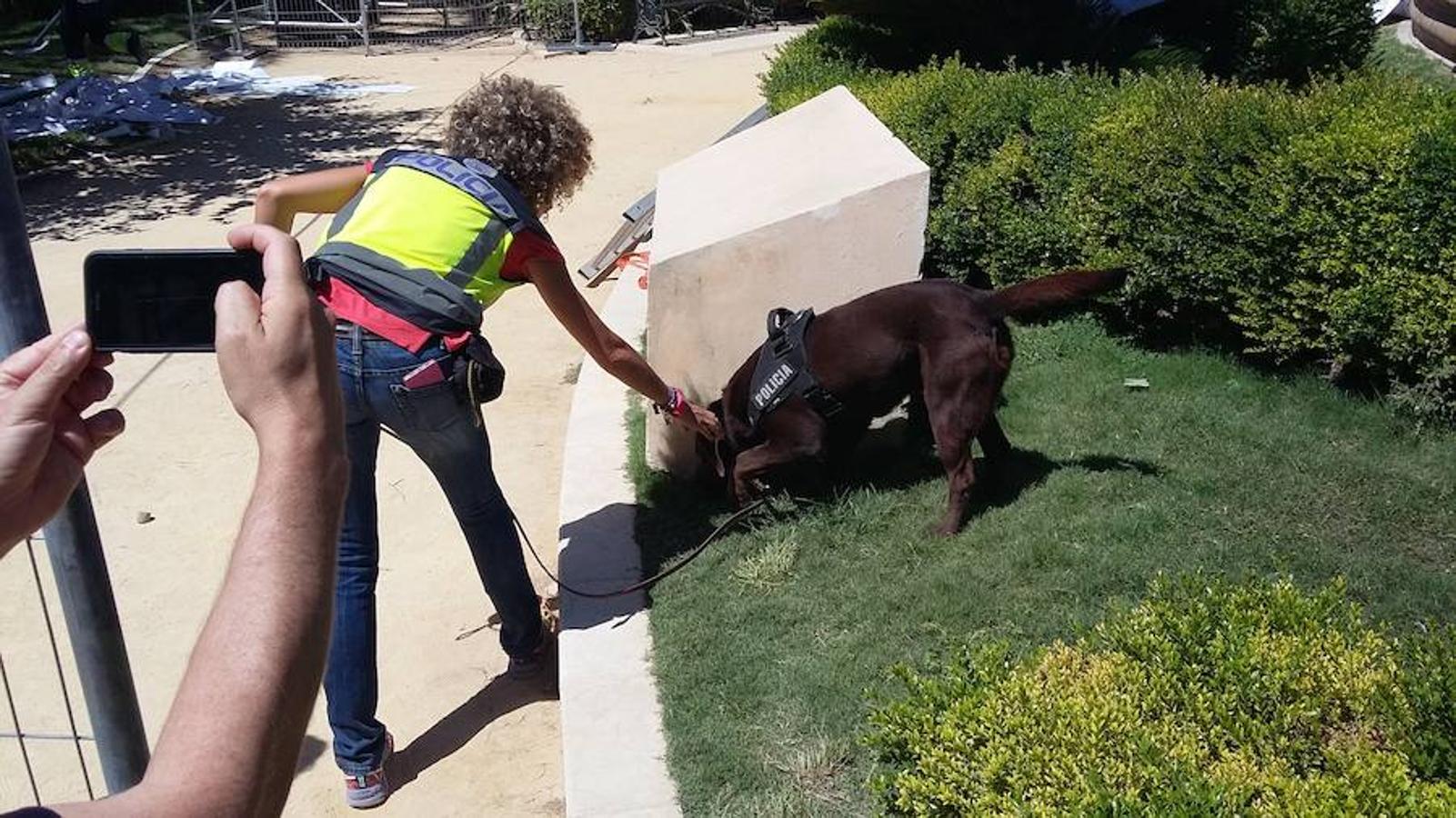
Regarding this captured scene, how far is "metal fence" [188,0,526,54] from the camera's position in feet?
70.8

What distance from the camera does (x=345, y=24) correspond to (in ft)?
69.1

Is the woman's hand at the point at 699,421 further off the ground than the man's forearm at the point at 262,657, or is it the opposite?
the man's forearm at the point at 262,657

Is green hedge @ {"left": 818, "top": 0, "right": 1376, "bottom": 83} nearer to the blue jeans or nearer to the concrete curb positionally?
the concrete curb

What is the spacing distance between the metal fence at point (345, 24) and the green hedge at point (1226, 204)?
16359 mm

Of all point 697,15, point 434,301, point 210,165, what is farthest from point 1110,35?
point 697,15

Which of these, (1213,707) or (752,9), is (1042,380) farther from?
(752,9)

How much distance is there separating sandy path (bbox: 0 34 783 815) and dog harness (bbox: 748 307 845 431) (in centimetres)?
127

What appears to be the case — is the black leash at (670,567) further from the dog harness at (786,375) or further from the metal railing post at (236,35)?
the metal railing post at (236,35)

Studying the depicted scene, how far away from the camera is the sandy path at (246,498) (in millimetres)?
4332

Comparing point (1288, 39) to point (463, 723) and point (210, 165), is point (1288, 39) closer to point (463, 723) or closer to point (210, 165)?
point (463, 723)

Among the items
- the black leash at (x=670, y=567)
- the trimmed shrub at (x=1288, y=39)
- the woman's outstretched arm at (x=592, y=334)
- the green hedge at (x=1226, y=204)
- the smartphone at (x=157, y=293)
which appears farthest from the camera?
the trimmed shrub at (x=1288, y=39)

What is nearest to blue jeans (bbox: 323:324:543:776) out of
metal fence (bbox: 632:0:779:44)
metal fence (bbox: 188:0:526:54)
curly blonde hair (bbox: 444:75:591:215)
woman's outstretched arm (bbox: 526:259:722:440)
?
woman's outstretched arm (bbox: 526:259:722:440)

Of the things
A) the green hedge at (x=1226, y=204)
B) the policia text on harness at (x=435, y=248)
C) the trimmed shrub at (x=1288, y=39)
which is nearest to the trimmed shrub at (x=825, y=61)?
the green hedge at (x=1226, y=204)

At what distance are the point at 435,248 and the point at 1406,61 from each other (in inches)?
417
